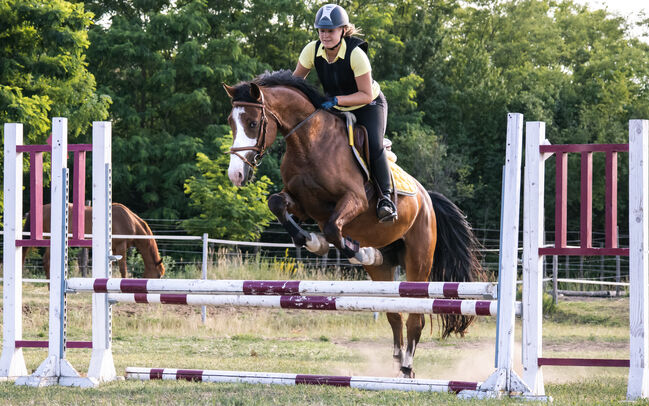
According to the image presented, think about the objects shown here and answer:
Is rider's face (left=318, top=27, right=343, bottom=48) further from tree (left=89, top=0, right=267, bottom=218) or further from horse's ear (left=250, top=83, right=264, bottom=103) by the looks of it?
tree (left=89, top=0, right=267, bottom=218)

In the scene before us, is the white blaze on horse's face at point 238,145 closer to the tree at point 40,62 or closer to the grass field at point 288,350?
the grass field at point 288,350

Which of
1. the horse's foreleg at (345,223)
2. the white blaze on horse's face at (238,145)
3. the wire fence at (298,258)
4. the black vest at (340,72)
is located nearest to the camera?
the white blaze on horse's face at (238,145)

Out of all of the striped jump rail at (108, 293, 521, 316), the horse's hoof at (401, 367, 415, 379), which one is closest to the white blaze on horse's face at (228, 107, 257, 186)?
the striped jump rail at (108, 293, 521, 316)

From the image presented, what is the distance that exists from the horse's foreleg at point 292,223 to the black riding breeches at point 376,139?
0.61 m

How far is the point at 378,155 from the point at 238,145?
126 cm

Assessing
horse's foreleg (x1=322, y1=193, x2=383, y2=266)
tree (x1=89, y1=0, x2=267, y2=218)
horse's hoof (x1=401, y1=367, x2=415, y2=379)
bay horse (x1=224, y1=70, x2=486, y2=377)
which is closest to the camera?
bay horse (x1=224, y1=70, x2=486, y2=377)

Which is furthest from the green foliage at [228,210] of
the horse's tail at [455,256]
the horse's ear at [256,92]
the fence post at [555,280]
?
the horse's ear at [256,92]

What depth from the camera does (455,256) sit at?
7.36 meters

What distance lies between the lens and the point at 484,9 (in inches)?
1480

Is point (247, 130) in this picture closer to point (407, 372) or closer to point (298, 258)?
point (407, 372)

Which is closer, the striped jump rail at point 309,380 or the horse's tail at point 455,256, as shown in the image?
the striped jump rail at point 309,380

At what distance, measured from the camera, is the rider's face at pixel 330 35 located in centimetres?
562

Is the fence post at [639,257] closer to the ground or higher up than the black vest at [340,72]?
closer to the ground

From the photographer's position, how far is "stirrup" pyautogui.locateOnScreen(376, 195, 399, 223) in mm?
5820
